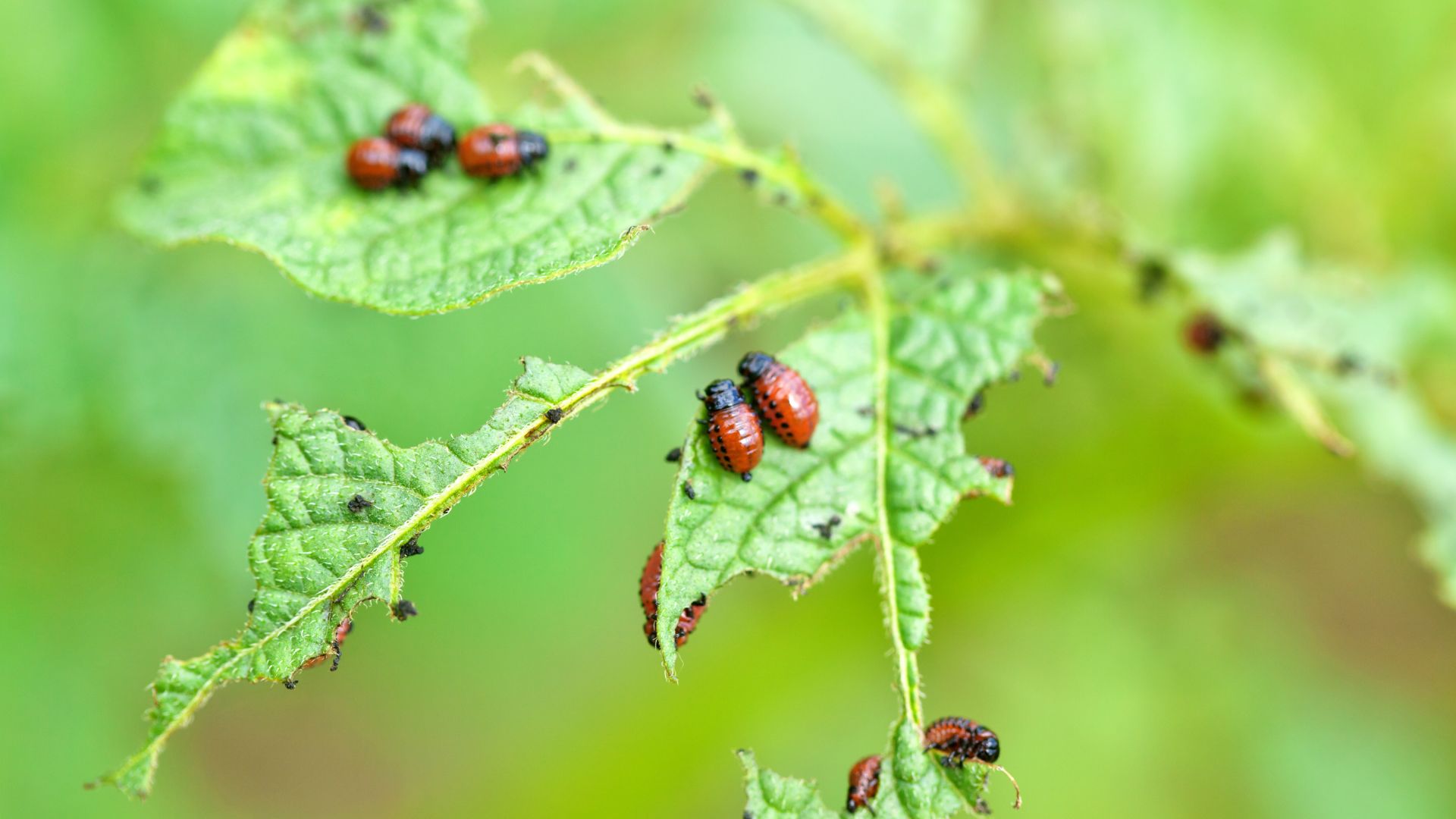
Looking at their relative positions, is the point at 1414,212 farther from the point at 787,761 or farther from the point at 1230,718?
the point at 787,761

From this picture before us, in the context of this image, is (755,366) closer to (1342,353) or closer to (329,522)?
(329,522)

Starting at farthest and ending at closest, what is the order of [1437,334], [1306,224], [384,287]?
[1306,224] < [1437,334] < [384,287]

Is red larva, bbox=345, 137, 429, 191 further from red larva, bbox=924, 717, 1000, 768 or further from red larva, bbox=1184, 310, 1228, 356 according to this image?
red larva, bbox=1184, 310, 1228, 356

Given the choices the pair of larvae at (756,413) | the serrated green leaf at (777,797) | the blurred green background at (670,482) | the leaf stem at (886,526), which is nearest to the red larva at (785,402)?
the pair of larvae at (756,413)

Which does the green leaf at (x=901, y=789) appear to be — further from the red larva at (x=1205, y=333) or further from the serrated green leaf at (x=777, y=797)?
the red larva at (x=1205, y=333)

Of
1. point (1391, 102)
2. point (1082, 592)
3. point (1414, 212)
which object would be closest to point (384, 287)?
point (1082, 592)

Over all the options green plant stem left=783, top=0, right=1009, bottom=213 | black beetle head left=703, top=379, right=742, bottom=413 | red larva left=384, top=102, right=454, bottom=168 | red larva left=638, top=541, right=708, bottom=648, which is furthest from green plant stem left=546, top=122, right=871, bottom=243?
red larva left=638, top=541, right=708, bottom=648

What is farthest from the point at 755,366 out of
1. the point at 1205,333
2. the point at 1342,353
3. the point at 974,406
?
the point at 1342,353
